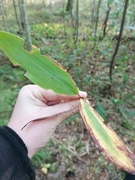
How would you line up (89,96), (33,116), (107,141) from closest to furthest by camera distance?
(107,141), (33,116), (89,96)

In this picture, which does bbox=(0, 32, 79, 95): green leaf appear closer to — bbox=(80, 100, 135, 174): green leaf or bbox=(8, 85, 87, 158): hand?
bbox=(80, 100, 135, 174): green leaf

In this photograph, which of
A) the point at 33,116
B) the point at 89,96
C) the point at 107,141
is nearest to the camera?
the point at 107,141

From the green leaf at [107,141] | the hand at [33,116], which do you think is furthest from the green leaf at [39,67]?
the hand at [33,116]

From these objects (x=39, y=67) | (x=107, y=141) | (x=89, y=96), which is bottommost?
(x=89, y=96)

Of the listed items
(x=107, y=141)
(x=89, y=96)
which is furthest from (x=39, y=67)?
(x=89, y=96)

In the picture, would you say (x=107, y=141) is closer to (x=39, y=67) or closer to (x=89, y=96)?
(x=39, y=67)

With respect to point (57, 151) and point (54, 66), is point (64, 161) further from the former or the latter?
point (54, 66)
